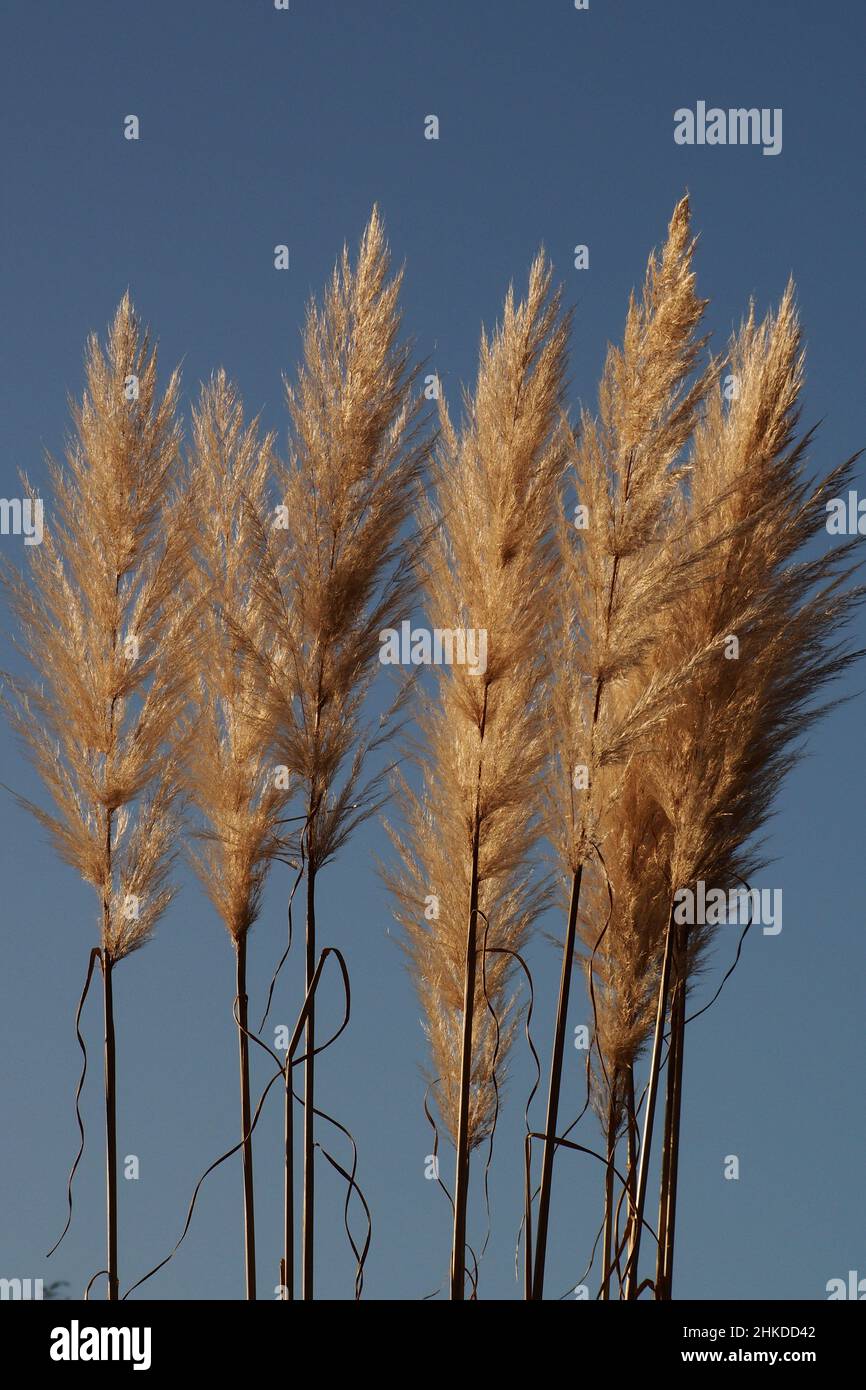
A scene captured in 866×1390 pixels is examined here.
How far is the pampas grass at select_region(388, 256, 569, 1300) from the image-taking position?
3.89 metres

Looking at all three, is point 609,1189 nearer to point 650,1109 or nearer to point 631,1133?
point 631,1133

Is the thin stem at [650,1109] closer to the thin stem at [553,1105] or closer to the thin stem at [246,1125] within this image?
the thin stem at [553,1105]

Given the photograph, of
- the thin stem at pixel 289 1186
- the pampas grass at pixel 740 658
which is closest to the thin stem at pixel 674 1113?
the pampas grass at pixel 740 658

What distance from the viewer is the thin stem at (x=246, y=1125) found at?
394 centimetres

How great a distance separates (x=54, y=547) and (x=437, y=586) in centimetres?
97

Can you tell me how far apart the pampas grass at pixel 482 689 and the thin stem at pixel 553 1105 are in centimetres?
21

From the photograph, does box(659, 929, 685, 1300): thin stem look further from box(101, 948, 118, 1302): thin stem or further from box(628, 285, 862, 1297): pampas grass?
box(101, 948, 118, 1302): thin stem

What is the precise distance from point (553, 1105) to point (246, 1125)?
83cm

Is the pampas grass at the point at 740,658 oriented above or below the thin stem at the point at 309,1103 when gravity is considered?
above

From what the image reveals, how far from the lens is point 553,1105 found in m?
3.72

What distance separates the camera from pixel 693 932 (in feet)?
14.0
